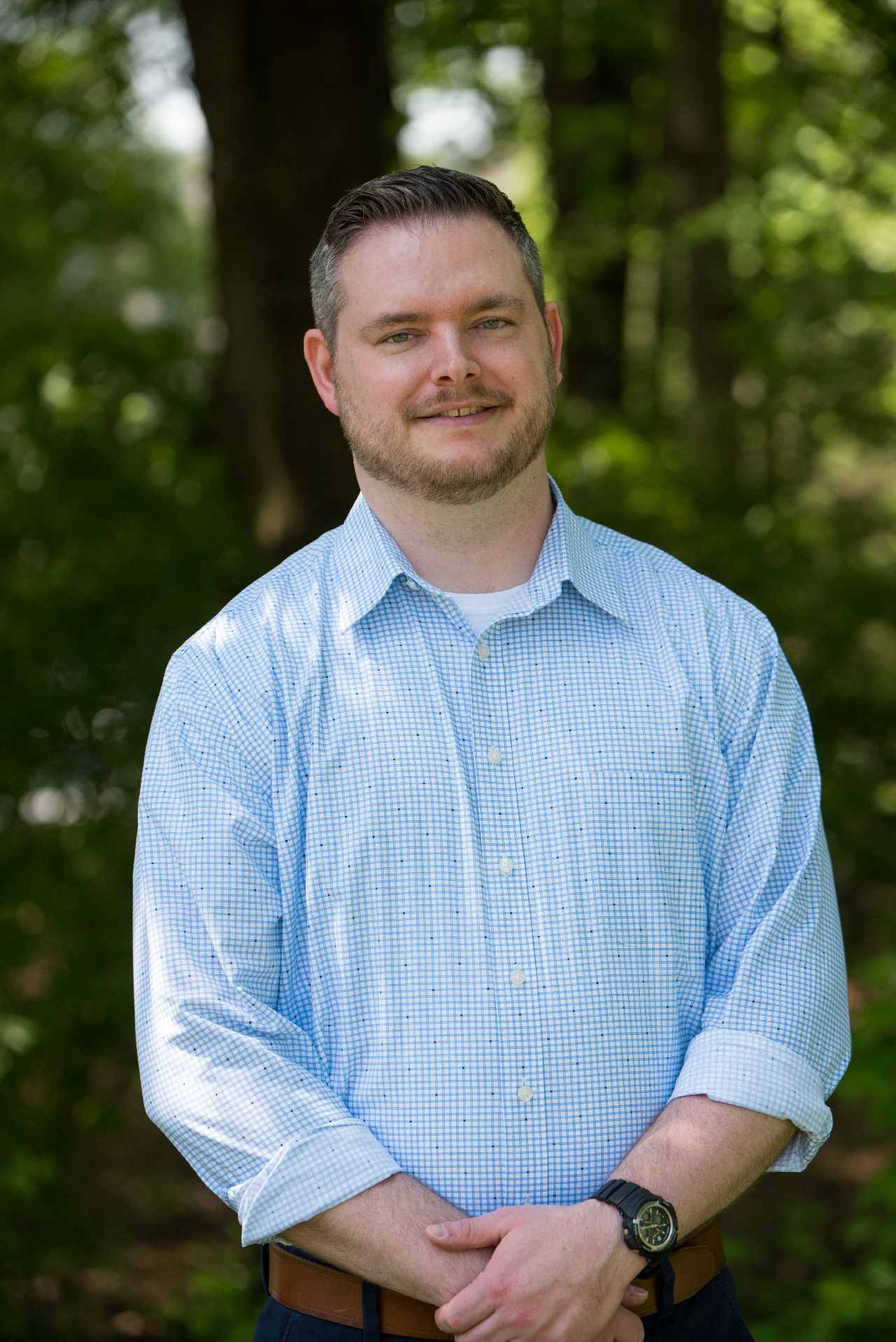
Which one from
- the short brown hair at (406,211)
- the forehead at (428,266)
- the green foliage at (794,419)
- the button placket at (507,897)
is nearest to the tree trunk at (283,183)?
the green foliage at (794,419)

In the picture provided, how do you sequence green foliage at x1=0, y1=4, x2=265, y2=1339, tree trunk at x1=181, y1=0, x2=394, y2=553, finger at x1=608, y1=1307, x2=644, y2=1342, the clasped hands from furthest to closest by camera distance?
tree trunk at x1=181, y1=0, x2=394, y2=553, green foliage at x1=0, y1=4, x2=265, y2=1339, finger at x1=608, y1=1307, x2=644, y2=1342, the clasped hands

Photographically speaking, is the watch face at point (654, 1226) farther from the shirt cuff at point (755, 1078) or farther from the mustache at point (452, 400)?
the mustache at point (452, 400)

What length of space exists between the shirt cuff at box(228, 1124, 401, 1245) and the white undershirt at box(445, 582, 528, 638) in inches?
32.4

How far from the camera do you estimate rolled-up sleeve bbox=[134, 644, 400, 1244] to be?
1.74 m

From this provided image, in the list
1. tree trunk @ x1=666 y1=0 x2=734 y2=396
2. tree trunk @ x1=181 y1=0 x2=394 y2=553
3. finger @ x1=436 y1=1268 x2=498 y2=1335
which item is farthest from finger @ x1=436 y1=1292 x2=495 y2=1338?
tree trunk @ x1=666 y1=0 x2=734 y2=396

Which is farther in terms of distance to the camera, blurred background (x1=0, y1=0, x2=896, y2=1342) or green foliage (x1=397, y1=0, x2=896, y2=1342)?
green foliage (x1=397, y1=0, x2=896, y2=1342)

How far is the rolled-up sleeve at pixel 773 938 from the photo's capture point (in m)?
1.86

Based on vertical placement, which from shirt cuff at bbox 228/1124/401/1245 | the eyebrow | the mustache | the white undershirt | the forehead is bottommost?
shirt cuff at bbox 228/1124/401/1245

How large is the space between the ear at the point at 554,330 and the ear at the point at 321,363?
0.39 m

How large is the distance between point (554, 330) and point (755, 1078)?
1.31 m

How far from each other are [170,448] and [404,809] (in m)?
2.92

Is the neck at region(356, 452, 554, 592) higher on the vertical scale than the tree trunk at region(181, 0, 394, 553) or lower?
lower

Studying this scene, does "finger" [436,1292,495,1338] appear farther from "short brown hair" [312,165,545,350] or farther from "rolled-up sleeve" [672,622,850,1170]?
"short brown hair" [312,165,545,350]

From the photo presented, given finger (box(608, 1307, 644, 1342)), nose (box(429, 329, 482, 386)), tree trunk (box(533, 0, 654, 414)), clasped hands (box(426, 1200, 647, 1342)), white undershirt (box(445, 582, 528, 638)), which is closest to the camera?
clasped hands (box(426, 1200, 647, 1342))
